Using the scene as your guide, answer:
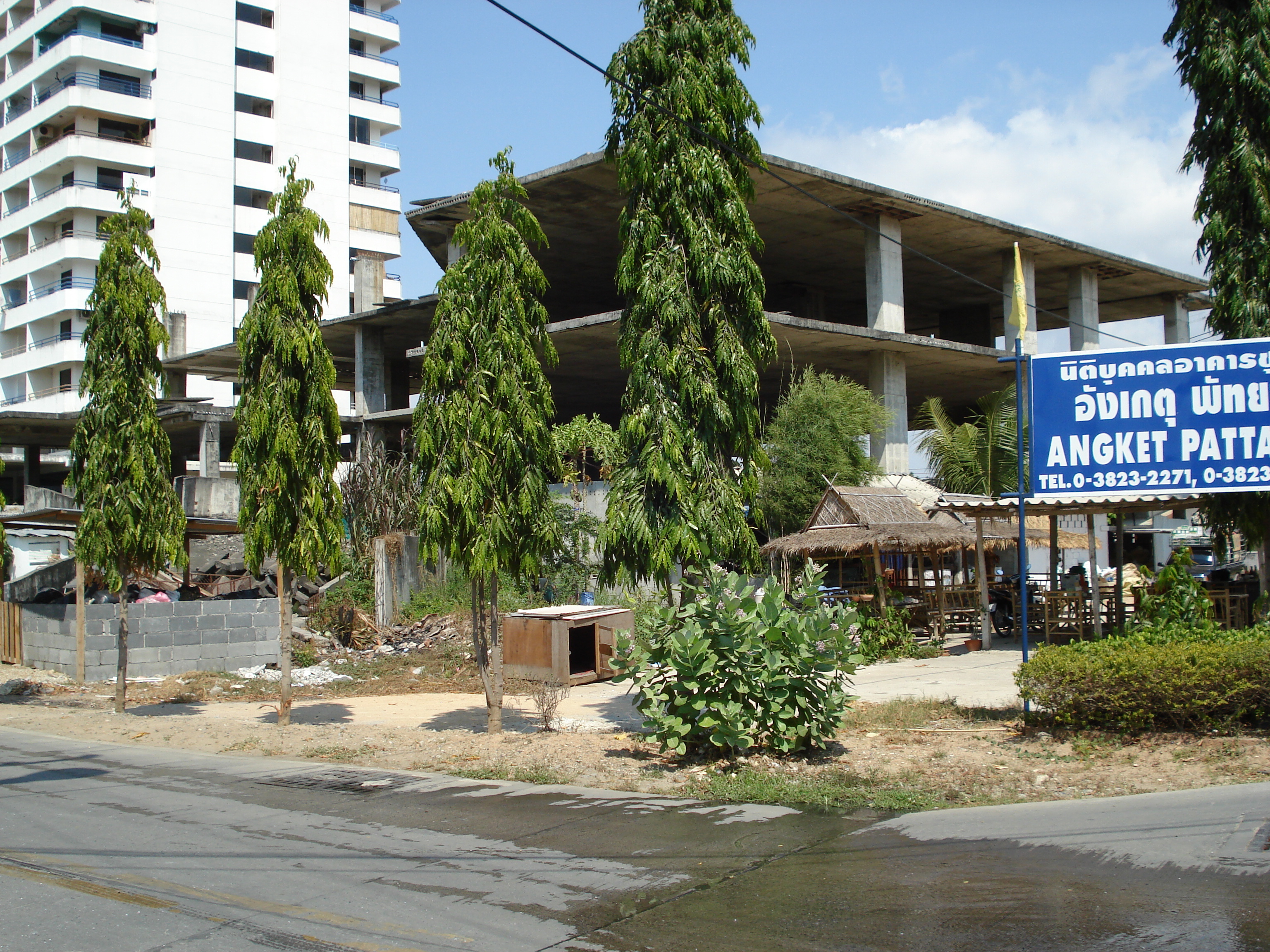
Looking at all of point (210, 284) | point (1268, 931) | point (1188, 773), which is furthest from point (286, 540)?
point (210, 284)

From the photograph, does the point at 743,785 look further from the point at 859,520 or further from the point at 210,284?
the point at 210,284

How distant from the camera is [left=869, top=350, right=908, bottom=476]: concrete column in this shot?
90.9 ft

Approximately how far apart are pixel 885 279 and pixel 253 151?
138 ft

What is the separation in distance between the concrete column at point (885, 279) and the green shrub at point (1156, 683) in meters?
18.8

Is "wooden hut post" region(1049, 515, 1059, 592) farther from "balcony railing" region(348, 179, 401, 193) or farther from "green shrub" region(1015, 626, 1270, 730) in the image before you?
"balcony railing" region(348, 179, 401, 193)

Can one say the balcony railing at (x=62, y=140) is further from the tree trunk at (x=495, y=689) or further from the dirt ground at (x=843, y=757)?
the tree trunk at (x=495, y=689)

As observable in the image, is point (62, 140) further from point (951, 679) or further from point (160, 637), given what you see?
point (951, 679)

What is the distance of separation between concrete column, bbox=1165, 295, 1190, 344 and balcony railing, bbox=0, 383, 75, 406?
49.5 metres

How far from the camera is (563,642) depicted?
16.5m

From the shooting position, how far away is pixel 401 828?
7797 mm

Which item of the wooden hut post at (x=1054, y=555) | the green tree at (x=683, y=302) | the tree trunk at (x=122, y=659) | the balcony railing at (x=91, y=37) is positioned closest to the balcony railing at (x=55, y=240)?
the balcony railing at (x=91, y=37)

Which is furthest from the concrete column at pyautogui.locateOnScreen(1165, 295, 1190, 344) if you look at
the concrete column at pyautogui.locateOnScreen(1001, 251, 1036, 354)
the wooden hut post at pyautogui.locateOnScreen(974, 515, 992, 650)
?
the wooden hut post at pyautogui.locateOnScreen(974, 515, 992, 650)

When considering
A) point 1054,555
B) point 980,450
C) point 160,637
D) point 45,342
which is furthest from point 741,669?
point 45,342

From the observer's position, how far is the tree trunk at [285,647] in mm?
13266
